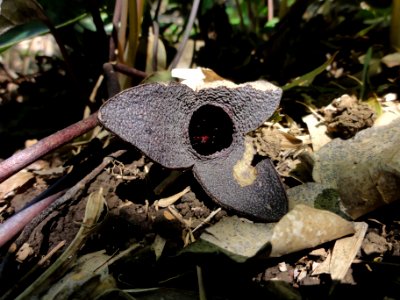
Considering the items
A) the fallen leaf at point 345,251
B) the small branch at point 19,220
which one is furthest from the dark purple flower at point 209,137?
the small branch at point 19,220

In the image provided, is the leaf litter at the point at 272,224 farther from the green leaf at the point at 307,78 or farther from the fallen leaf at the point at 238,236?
the green leaf at the point at 307,78

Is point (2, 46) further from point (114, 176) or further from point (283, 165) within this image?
point (283, 165)

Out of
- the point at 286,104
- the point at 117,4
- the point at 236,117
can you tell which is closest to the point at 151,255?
the point at 236,117

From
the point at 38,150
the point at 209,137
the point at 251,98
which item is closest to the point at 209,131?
the point at 209,137

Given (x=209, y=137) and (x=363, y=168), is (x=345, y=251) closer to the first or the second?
(x=363, y=168)

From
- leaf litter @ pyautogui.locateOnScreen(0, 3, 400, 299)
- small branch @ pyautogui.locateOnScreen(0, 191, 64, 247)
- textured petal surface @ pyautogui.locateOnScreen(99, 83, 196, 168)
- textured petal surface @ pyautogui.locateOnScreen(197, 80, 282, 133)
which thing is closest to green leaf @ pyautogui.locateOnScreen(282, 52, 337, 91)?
leaf litter @ pyautogui.locateOnScreen(0, 3, 400, 299)

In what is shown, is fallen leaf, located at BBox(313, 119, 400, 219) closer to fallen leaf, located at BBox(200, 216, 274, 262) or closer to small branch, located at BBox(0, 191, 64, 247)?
fallen leaf, located at BBox(200, 216, 274, 262)
